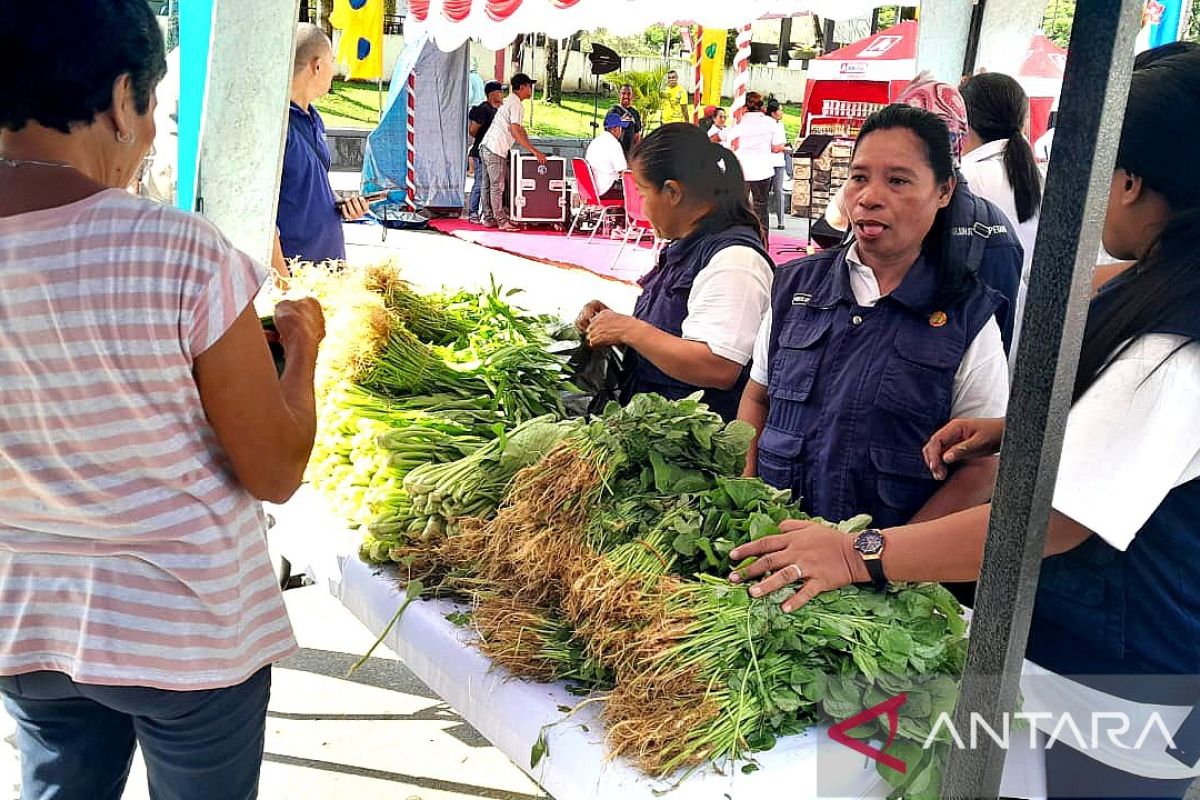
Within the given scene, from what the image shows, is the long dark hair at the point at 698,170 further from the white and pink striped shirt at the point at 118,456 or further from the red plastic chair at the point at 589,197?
the red plastic chair at the point at 589,197

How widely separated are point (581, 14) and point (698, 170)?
256 inches

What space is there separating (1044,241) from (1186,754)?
0.89m

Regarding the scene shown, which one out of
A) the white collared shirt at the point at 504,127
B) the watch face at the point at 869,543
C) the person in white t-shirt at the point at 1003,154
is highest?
the white collared shirt at the point at 504,127

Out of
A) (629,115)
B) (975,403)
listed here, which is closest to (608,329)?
(975,403)

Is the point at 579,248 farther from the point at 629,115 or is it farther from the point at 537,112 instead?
the point at 537,112

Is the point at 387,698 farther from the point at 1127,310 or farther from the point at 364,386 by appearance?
the point at 1127,310

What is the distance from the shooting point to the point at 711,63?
16484 millimetres

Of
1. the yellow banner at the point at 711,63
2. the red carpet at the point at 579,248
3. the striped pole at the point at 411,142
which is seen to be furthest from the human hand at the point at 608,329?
the yellow banner at the point at 711,63

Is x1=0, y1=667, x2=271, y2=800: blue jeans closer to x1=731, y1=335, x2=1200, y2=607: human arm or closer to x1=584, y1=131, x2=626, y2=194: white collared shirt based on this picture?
x1=731, y1=335, x2=1200, y2=607: human arm

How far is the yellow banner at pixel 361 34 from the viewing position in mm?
14102

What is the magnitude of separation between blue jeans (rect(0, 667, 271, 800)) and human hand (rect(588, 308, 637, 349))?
5.23 feet

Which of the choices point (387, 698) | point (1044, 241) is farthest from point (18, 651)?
point (387, 698)

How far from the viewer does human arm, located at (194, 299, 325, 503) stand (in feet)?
4.86

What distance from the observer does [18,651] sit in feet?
5.00
